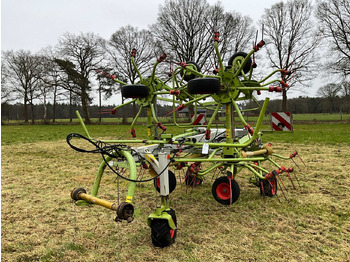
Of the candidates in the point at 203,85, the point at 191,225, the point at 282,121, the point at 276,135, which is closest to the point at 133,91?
the point at 203,85

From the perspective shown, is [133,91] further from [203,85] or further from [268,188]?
[268,188]

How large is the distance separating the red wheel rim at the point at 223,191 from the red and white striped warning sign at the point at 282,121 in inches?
69.9

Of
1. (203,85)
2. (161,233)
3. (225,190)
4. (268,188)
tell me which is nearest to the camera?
(161,233)

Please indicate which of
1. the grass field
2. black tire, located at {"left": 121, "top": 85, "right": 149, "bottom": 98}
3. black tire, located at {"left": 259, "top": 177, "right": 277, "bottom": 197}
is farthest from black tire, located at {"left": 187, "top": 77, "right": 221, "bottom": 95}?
black tire, located at {"left": 259, "top": 177, "right": 277, "bottom": 197}

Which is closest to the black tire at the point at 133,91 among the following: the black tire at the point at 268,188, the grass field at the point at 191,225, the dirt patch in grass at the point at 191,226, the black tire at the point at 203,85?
the black tire at the point at 203,85

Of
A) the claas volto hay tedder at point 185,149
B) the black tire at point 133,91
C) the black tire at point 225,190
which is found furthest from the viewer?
the black tire at point 133,91

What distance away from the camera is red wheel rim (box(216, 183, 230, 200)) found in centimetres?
399

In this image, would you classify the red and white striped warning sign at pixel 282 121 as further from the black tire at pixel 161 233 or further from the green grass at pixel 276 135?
the green grass at pixel 276 135

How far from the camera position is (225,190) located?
158 inches

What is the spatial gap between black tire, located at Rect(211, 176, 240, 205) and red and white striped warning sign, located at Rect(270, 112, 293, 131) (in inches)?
66.7

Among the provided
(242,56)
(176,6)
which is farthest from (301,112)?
(242,56)

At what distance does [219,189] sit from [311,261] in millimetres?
1617

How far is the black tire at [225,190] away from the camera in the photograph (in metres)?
3.93

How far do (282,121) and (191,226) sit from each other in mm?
2703
